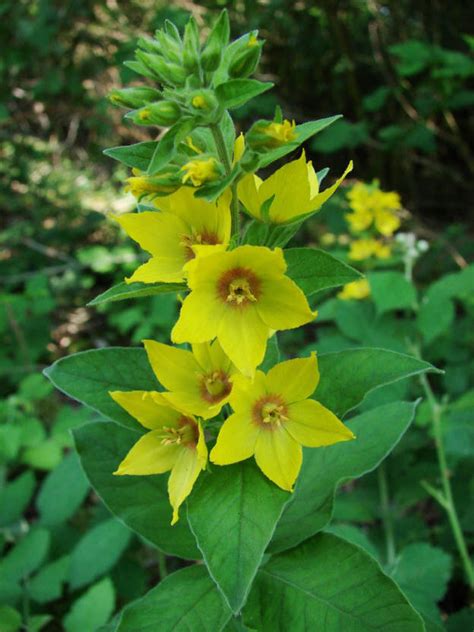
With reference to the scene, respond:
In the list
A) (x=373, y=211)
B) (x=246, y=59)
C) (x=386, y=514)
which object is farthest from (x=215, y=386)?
(x=373, y=211)

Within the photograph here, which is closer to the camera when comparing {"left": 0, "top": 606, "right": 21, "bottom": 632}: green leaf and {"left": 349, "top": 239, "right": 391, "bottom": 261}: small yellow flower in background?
{"left": 0, "top": 606, "right": 21, "bottom": 632}: green leaf

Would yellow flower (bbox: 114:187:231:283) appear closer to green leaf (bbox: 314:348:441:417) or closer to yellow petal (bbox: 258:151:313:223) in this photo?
yellow petal (bbox: 258:151:313:223)

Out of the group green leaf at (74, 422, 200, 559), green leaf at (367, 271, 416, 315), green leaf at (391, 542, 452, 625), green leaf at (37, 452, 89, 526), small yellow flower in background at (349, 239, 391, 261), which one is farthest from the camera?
small yellow flower in background at (349, 239, 391, 261)

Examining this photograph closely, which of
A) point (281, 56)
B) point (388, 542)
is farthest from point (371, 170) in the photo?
point (388, 542)

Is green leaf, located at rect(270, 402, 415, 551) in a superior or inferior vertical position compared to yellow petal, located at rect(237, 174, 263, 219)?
inferior

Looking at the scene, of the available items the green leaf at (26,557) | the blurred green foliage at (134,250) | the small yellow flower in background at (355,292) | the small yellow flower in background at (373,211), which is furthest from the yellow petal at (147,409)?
the small yellow flower in background at (373,211)

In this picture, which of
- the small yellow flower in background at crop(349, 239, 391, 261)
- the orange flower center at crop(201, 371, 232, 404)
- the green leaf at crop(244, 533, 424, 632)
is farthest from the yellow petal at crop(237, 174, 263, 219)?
the small yellow flower in background at crop(349, 239, 391, 261)

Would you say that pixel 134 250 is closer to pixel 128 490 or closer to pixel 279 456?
pixel 128 490

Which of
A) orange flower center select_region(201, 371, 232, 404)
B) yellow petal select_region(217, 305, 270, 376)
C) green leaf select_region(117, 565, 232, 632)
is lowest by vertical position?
green leaf select_region(117, 565, 232, 632)
